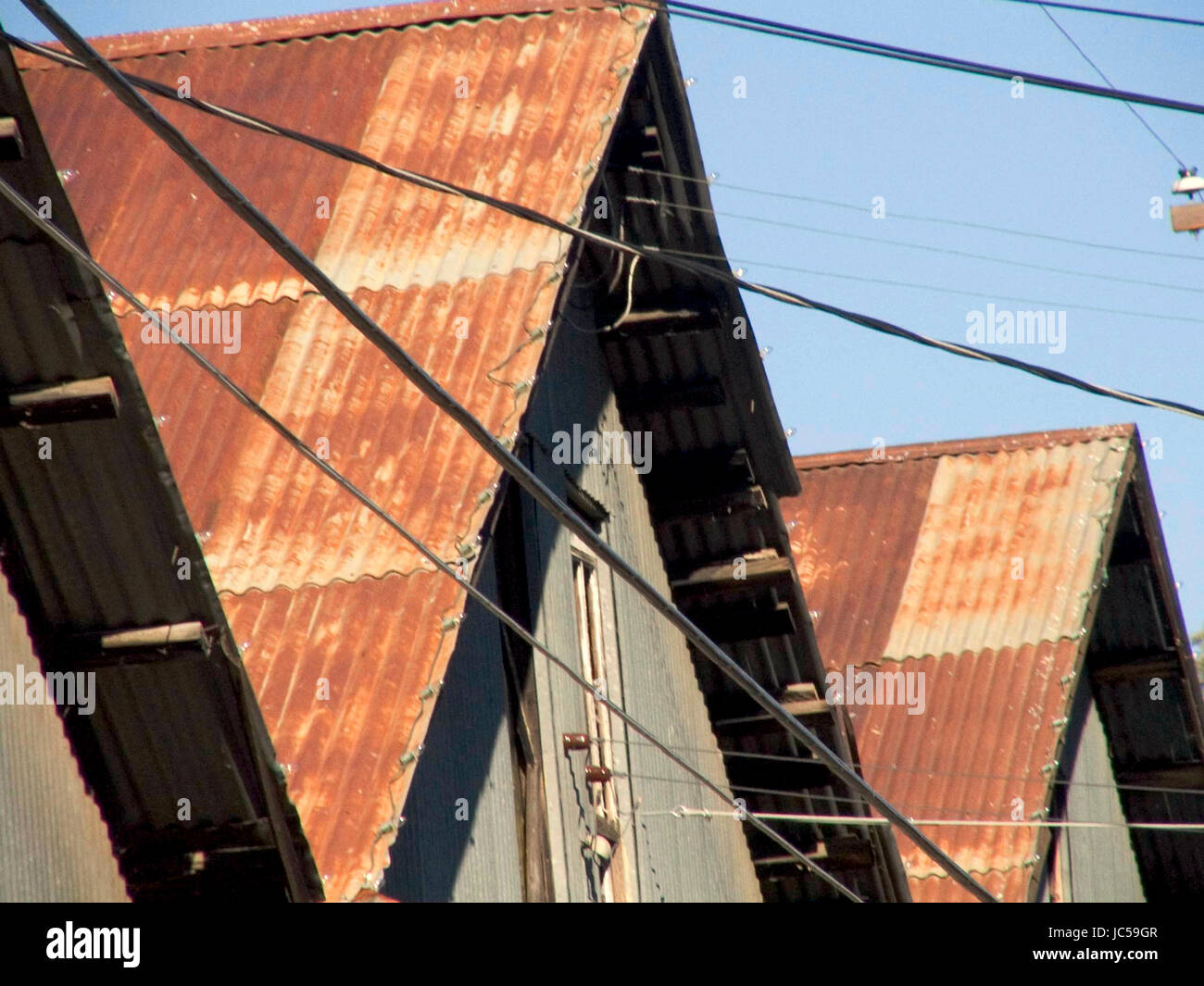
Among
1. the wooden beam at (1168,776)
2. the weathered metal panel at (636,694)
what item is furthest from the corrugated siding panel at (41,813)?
the wooden beam at (1168,776)

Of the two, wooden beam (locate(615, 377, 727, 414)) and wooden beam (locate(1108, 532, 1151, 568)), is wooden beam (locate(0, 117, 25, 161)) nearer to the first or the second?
wooden beam (locate(615, 377, 727, 414))

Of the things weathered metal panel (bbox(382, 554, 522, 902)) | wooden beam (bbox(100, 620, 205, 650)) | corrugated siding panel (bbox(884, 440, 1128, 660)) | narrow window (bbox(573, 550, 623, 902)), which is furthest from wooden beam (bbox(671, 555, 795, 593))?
wooden beam (bbox(100, 620, 205, 650))

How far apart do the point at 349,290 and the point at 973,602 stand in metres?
9.59

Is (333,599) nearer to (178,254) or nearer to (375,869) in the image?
(375,869)

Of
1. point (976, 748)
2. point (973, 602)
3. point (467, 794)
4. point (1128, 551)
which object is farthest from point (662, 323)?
point (1128, 551)

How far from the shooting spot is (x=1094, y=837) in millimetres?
19188

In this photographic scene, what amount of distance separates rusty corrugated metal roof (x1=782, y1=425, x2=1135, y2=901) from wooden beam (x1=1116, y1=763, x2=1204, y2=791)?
358 cm

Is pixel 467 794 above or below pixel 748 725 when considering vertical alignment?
below

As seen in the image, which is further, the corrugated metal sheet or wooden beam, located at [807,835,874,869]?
wooden beam, located at [807,835,874,869]

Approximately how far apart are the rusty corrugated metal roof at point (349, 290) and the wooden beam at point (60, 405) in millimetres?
2428

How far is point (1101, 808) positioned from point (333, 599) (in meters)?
12.6

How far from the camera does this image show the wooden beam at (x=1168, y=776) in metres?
19.9

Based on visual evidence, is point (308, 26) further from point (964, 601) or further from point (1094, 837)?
point (1094, 837)

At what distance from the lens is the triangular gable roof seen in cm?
1684
